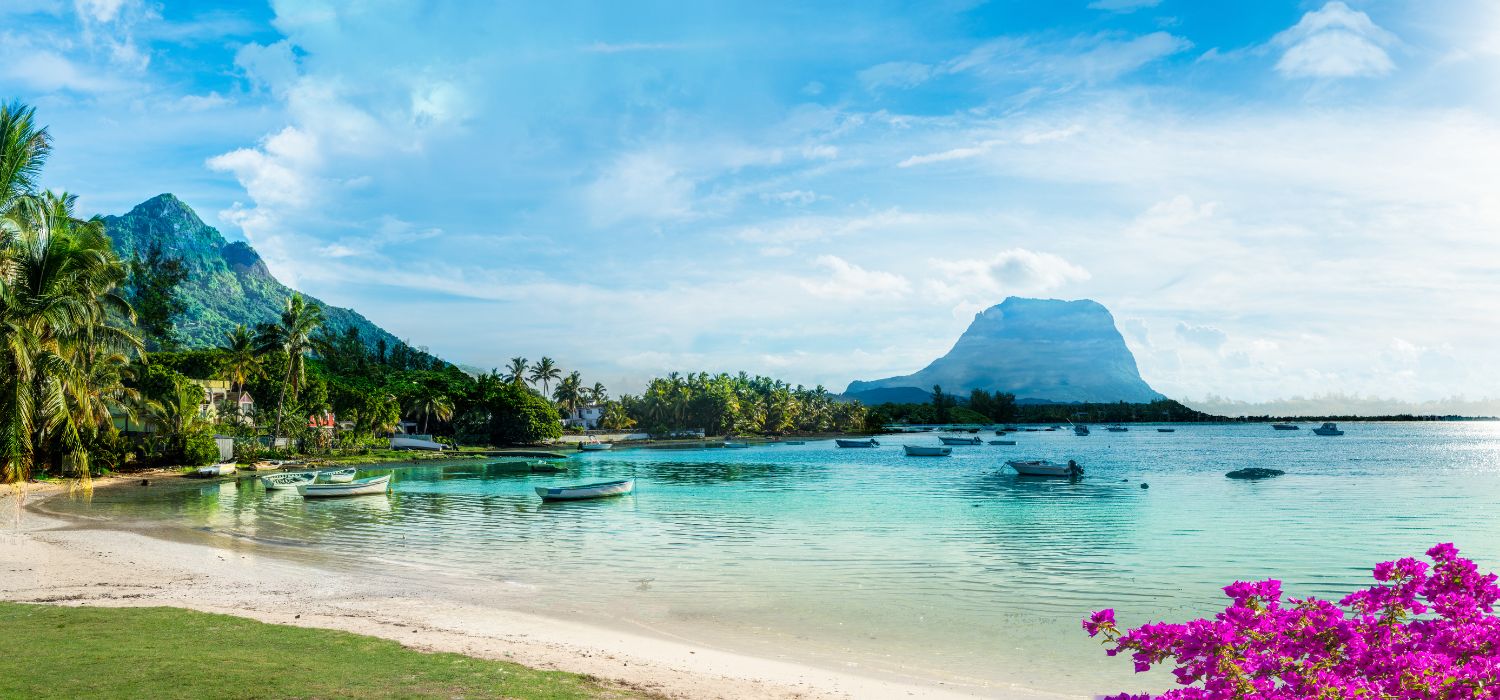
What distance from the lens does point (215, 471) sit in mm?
59406

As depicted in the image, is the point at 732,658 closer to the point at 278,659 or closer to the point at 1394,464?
the point at 278,659

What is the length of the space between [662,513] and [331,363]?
3940 inches

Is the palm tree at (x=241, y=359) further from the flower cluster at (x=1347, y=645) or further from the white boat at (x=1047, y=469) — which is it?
the flower cluster at (x=1347, y=645)

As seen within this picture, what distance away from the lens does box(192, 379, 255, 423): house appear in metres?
75.5

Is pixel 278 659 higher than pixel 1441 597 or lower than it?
lower

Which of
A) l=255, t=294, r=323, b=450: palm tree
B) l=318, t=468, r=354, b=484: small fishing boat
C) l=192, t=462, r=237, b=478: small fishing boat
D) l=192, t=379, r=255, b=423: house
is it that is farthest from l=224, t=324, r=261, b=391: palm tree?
l=318, t=468, r=354, b=484: small fishing boat

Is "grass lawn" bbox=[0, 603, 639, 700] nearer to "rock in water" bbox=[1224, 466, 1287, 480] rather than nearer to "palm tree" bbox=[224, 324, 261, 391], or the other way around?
"rock in water" bbox=[1224, 466, 1287, 480]

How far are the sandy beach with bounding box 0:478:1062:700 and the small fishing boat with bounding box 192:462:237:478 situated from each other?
3435cm

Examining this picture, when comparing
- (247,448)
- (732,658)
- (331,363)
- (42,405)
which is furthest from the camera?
(331,363)

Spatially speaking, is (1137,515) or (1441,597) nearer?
(1441,597)

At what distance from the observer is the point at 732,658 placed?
14.5m

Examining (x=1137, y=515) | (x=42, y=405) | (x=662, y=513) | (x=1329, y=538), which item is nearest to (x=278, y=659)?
(x=42, y=405)

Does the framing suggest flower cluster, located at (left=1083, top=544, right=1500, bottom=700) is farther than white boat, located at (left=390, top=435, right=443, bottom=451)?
No

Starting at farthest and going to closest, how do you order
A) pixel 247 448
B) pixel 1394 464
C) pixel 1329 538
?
1. pixel 1394 464
2. pixel 247 448
3. pixel 1329 538
